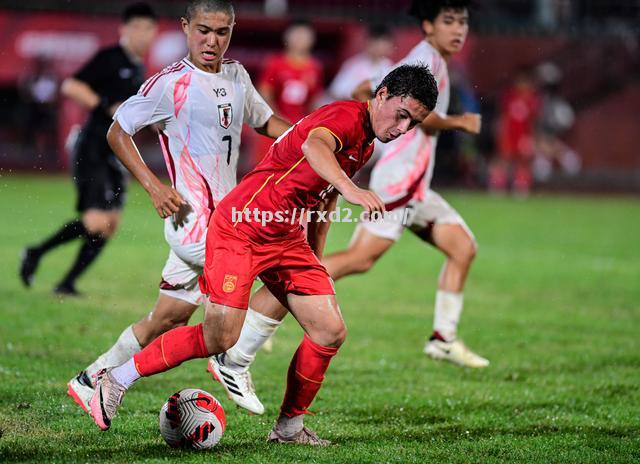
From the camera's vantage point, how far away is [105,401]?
5.36m

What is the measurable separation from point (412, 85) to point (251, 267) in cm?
115

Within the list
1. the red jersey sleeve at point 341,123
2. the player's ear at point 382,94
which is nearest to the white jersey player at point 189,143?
the red jersey sleeve at point 341,123

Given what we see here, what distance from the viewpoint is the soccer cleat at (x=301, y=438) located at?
17.8 feet

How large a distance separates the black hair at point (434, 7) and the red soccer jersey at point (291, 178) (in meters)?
2.66

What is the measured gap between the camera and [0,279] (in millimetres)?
10891

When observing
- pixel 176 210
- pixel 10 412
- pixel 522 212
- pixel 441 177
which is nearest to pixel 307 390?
pixel 176 210

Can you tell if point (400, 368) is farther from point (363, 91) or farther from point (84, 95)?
point (84, 95)

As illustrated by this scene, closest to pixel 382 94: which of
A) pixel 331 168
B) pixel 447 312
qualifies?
pixel 331 168

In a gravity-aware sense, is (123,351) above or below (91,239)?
above

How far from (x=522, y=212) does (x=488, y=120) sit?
6573 mm

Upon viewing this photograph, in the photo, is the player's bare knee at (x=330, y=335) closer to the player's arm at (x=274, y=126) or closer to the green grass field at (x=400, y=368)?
the green grass field at (x=400, y=368)

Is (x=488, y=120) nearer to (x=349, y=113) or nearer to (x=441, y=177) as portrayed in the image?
(x=441, y=177)

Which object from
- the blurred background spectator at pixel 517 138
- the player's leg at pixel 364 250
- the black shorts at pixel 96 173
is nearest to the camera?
the player's leg at pixel 364 250

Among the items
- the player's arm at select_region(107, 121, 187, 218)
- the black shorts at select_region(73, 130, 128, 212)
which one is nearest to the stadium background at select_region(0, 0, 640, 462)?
the black shorts at select_region(73, 130, 128, 212)
